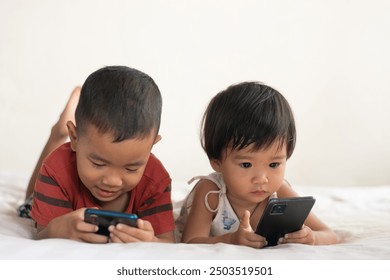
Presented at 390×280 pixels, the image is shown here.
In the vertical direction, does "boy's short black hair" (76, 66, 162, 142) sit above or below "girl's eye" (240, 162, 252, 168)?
above

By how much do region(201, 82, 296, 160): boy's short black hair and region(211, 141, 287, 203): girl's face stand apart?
0.02m

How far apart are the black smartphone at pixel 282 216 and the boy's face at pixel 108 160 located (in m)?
0.27

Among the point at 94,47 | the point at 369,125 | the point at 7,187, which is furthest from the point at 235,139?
the point at 369,125

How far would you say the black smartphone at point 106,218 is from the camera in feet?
3.72

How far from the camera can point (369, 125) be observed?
9.78 ft

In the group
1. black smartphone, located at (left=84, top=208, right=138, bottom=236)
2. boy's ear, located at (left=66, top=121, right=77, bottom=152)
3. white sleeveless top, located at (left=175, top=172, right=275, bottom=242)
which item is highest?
boy's ear, located at (left=66, top=121, right=77, bottom=152)

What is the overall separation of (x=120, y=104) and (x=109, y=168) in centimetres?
13

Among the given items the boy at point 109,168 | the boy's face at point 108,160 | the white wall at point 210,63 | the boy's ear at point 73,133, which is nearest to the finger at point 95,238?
the boy at point 109,168

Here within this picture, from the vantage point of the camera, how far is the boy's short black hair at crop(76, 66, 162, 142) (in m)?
1.19

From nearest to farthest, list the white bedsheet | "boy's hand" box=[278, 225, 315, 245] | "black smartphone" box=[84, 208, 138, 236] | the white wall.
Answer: the white bedsheet
"black smartphone" box=[84, 208, 138, 236]
"boy's hand" box=[278, 225, 315, 245]
the white wall

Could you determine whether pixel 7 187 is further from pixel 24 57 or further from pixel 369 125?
pixel 369 125

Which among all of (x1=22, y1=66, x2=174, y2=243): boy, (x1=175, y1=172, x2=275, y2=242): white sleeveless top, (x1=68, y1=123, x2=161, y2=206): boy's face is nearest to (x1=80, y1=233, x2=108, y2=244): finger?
(x1=22, y1=66, x2=174, y2=243): boy

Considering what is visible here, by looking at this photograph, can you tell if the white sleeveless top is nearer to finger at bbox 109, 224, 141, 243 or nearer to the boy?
the boy

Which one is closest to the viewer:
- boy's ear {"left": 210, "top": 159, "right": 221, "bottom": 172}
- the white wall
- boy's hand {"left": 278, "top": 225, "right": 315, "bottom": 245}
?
boy's hand {"left": 278, "top": 225, "right": 315, "bottom": 245}
